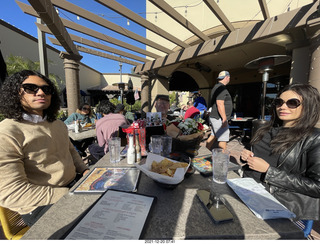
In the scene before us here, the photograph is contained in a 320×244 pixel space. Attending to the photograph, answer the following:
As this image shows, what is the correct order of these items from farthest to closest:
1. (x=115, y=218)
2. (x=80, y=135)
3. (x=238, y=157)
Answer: (x=238, y=157) → (x=80, y=135) → (x=115, y=218)

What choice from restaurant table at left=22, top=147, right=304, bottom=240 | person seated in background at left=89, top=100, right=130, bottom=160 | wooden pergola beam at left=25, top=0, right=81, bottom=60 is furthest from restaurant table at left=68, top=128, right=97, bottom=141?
restaurant table at left=22, top=147, right=304, bottom=240

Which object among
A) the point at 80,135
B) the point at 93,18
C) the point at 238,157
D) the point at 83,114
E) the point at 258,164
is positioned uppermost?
the point at 93,18

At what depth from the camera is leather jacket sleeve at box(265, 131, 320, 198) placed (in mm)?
1049

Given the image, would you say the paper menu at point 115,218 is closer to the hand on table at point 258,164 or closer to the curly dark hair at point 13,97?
the hand on table at point 258,164

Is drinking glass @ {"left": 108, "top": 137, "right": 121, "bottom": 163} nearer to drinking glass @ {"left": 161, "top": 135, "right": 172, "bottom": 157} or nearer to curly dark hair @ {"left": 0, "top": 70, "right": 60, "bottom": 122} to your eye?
drinking glass @ {"left": 161, "top": 135, "right": 172, "bottom": 157}

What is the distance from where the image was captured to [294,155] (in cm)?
119

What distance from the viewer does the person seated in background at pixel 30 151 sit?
999 millimetres

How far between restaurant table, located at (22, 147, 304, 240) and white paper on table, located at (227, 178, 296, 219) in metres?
0.03

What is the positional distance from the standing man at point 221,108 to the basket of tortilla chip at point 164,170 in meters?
2.43

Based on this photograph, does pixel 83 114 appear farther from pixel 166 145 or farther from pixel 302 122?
pixel 302 122

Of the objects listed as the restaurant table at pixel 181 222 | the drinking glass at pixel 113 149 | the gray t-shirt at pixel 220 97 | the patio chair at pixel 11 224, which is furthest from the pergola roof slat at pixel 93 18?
the restaurant table at pixel 181 222

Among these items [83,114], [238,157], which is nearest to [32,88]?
[83,114]

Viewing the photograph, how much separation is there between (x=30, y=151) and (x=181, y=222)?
124 centimetres

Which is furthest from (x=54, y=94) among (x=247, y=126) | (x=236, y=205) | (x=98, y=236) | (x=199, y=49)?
(x=247, y=126)
